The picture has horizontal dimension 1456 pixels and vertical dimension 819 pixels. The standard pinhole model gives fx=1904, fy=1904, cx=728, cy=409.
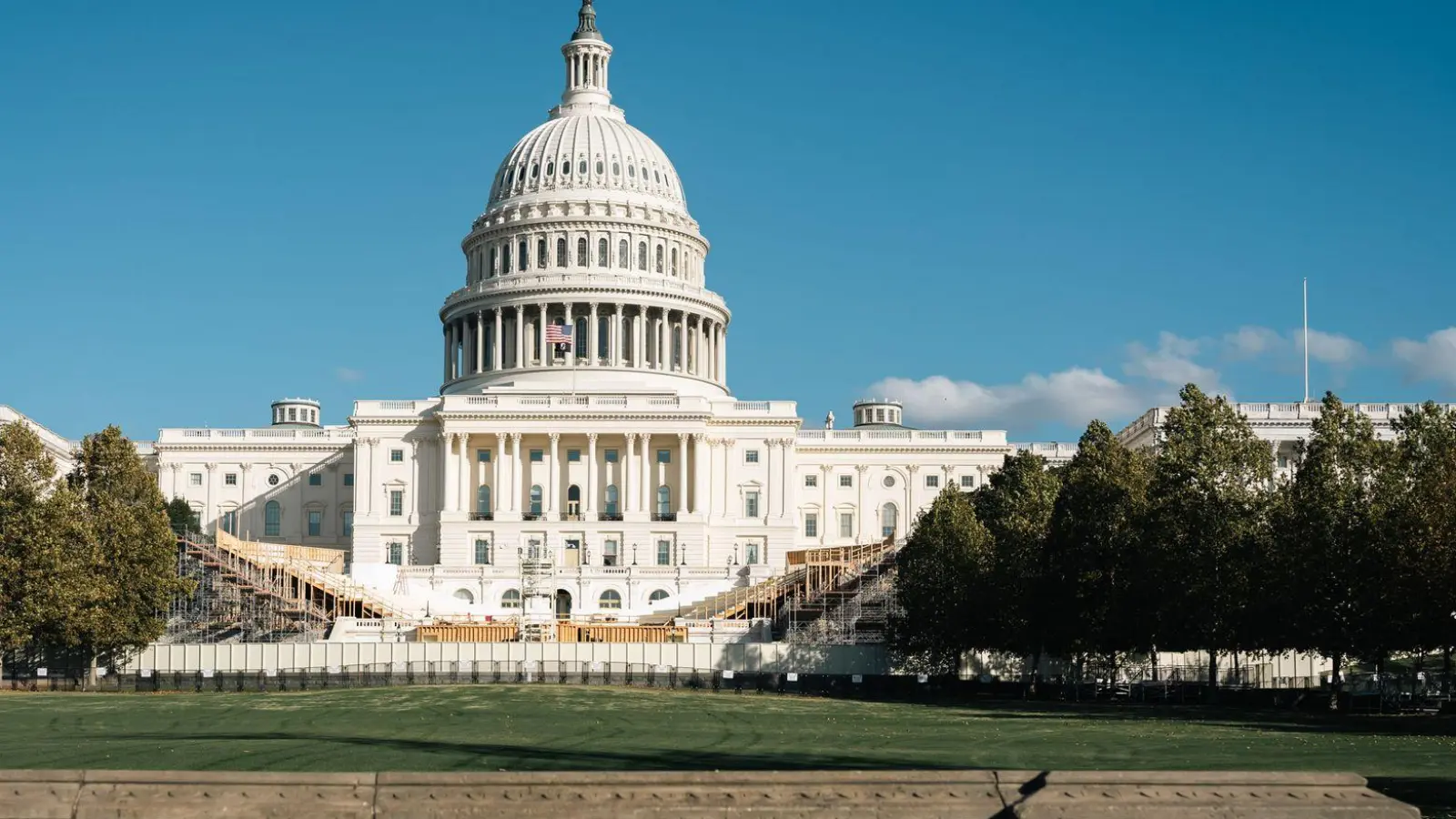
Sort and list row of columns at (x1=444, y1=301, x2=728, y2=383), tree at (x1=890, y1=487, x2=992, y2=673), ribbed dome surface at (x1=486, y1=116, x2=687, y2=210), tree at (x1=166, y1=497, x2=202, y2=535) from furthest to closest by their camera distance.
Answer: ribbed dome surface at (x1=486, y1=116, x2=687, y2=210) → row of columns at (x1=444, y1=301, x2=728, y2=383) → tree at (x1=166, y1=497, x2=202, y2=535) → tree at (x1=890, y1=487, x2=992, y2=673)

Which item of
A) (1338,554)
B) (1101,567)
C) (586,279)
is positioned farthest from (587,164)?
(1338,554)

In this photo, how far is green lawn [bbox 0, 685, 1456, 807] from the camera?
37.7 meters

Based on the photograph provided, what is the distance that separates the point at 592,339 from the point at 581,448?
22.1 meters

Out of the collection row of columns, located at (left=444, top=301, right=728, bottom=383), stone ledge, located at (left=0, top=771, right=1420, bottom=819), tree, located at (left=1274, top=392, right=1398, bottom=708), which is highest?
row of columns, located at (left=444, top=301, right=728, bottom=383)

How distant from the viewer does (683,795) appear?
18.7 m

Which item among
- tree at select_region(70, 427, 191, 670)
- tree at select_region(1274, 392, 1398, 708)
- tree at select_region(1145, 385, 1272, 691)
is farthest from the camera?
tree at select_region(70, 427, 191, 670)

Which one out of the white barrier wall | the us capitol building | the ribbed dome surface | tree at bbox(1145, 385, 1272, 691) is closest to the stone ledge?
tree at bbox(1145, 385, 1272, 691)

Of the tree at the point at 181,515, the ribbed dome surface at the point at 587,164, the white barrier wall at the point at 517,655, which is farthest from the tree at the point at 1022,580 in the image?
the ribbed dome surface at the point at 587,164

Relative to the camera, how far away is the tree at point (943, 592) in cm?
8975

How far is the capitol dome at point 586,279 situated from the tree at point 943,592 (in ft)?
244

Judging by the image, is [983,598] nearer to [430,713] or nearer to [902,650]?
[902,650]

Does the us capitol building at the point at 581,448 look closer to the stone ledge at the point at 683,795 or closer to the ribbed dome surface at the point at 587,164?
the ribbed dome surface at the point at 587,164

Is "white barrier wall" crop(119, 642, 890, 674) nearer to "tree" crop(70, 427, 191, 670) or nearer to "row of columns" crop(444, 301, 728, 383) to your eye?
"tree" crop(70, 427, 191, 670)

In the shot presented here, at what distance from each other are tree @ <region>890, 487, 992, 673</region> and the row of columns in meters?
78.0
